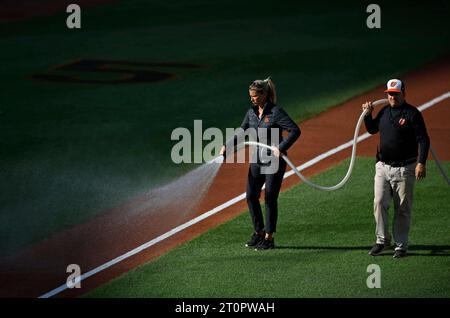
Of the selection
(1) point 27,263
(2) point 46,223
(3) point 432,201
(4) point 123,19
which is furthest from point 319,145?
(4) point 123,19

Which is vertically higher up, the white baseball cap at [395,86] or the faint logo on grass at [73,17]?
the faint logo on grass at [73,17]

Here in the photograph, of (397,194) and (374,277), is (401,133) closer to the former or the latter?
(397,194)

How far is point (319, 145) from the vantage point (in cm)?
1766

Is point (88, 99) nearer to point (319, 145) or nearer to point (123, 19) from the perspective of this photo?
point (319, 145)

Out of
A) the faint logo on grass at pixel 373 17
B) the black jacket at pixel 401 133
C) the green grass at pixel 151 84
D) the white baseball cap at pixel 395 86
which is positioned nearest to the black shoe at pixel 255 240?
the black jacket at pixel 401 133

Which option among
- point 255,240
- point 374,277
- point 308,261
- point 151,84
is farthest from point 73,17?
point 374,277

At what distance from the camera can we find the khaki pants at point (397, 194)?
11719 millimetres

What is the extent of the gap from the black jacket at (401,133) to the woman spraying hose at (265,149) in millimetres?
1003

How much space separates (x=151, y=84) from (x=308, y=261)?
11.3 m

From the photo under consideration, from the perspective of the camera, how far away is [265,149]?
39.7ft

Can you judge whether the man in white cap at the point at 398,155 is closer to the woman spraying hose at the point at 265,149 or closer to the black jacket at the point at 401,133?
the black jacket at the point at 401,133

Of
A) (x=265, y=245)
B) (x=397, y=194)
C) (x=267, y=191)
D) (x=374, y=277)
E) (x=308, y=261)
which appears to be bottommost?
(x=374, y=277)

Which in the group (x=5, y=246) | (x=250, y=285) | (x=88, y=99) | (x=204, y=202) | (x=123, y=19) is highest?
(x=123, y=19)

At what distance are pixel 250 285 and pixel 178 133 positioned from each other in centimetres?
765
